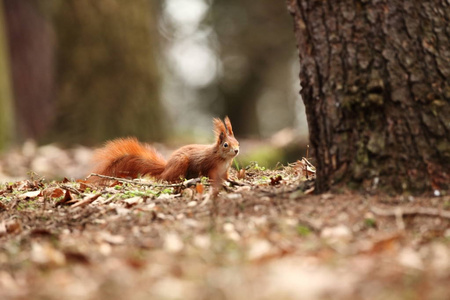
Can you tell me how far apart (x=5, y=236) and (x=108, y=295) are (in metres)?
1.23

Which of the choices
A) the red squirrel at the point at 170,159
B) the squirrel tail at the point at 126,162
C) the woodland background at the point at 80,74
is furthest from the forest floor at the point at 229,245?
the woodland background at the point at 80,74

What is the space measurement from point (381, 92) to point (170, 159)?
193cm

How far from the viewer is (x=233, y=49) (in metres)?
18.2

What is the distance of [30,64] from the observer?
436 inches

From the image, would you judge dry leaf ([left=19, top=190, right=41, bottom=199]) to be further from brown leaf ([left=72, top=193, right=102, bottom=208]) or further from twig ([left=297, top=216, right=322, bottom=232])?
twig ([left=297, top=216, right=322, bottom=232])

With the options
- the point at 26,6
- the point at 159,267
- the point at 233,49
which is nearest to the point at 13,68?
the point at 26,6

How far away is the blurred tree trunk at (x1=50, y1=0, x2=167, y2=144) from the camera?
31.8ft

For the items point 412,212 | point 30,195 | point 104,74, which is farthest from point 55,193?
point 104,74

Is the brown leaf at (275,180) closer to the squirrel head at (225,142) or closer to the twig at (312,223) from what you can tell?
the squirrel head at (225,142)

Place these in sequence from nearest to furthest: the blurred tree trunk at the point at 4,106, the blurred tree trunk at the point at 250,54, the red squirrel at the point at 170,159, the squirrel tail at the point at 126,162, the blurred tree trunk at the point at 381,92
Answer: the blurred tree trunk at the point at 381,92, the red squirrel at the point at 170,159, the squirrel tail at the point at 126,162, the blurred tree trunk at the point at 4,106, the blurred tree trunk at the point at 250,54

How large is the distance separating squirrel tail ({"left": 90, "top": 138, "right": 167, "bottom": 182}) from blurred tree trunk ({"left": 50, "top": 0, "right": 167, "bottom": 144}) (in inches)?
204

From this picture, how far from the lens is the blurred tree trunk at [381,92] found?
283cm

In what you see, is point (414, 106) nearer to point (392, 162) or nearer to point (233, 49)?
point (392, 162)

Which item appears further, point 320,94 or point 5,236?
point 320,94
